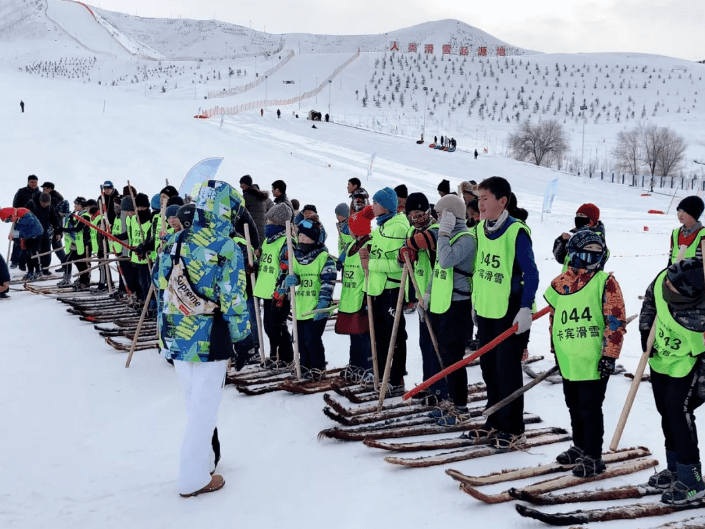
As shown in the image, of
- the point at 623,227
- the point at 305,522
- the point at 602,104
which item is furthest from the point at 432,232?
the point at 602,104

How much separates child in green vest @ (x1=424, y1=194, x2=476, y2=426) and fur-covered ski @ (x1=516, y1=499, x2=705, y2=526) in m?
1.80

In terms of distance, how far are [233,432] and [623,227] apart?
73.2 feet

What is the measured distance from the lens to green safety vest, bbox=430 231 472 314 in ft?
19.2

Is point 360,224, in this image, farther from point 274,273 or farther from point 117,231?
point 117,231

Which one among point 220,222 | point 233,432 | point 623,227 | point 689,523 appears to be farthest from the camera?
point 623,227

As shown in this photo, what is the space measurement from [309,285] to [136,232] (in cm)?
479

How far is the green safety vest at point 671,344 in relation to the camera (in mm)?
4199

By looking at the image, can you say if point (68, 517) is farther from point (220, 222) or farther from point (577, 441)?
point (577, 441)

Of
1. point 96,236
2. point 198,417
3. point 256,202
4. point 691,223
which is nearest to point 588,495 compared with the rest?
point 198,417

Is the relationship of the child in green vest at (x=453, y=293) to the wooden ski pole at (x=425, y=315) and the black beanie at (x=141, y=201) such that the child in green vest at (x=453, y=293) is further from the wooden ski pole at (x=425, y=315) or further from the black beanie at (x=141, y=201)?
the black beanie at (x=141, y=201)

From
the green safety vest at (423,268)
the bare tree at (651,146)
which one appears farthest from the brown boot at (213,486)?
the bare tree at (651,146)

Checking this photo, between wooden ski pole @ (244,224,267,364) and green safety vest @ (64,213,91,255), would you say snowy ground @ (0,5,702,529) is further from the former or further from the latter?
green safety vest @ (64,213,91,255)

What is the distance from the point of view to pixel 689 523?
12.7 feet

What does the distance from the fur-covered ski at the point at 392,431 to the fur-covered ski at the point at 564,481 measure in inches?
42.4
